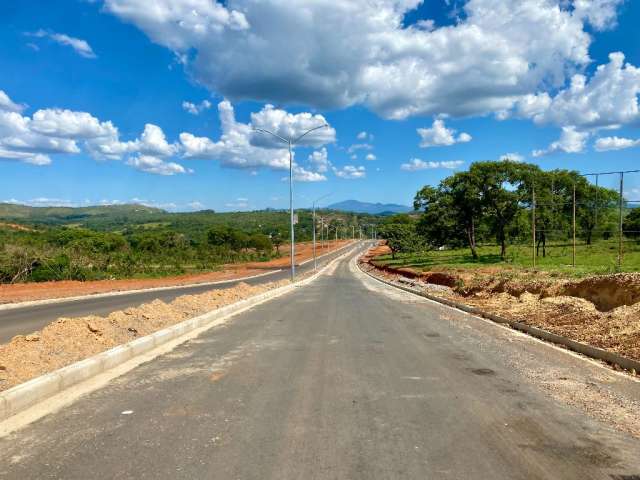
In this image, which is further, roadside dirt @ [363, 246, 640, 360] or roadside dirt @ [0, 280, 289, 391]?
roadside dirt @ [363, 246, 640, 360]

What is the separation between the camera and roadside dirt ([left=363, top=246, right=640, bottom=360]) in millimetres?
10453

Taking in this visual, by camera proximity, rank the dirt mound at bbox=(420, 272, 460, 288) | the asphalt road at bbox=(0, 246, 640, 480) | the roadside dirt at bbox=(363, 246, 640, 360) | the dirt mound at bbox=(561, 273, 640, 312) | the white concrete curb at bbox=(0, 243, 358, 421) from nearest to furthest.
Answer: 1. the asphalt road at bbox=(0, 246, 640, 480)
2. the white concrete curb at bbox=(0, 243, 358, 421)
3. the roadside dirt at bbox=(363, 246, 640, 360)
4. the dirt mound at bbox=(561, 273, 640, 312)
5. the dirt mound at bbox=(420, 272, 460, 288)

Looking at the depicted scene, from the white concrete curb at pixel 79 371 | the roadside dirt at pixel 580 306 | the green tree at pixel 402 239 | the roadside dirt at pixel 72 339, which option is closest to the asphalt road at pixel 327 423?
A: the white concrete curb at pixel 79 371

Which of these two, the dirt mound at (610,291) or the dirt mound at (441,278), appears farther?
the dirt mound at (441,278)

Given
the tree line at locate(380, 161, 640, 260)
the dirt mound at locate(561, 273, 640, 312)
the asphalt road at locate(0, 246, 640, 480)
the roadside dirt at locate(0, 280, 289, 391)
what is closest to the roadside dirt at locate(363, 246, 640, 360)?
the dirt mound at locate(561, 273, 640, 312)

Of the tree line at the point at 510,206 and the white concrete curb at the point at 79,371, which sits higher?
the tree line at the point at 510,206

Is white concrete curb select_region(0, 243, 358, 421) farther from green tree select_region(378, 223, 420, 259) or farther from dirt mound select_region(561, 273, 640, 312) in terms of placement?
green tree select_region(378, 223, 420, 259)

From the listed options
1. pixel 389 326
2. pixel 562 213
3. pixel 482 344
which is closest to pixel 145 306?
pixel 389 326

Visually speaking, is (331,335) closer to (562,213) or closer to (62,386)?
(62,386)

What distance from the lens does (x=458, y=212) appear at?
5500 cm

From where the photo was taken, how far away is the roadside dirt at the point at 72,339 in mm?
7297

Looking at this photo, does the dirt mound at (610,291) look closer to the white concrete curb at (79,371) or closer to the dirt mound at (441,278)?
the white concrete curb at (79,371)

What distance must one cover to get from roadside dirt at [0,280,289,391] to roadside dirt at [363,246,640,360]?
9.26 meters

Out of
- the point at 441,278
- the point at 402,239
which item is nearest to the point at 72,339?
the point at 441,278
